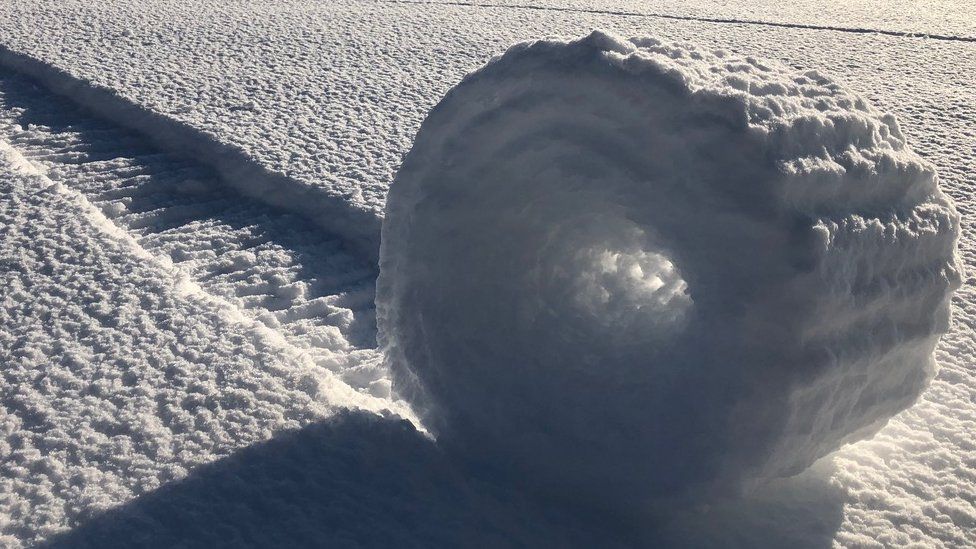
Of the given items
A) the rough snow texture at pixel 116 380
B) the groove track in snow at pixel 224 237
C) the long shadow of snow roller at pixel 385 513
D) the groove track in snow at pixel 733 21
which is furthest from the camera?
the groove track in snow at pixel 733 21

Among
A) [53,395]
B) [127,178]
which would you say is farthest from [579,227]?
[127,178]

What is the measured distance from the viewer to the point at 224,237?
97.6 inches

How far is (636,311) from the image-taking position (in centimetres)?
160

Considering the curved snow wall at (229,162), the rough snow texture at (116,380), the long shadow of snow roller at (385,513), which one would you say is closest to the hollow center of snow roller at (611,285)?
the long shadow of snow roller at (385,513)

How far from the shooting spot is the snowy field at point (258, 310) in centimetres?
144

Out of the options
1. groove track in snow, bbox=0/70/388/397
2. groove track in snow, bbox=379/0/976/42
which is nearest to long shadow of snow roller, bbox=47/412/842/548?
groove track in snow, bbox=0/70/388/397

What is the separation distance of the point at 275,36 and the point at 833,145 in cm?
345

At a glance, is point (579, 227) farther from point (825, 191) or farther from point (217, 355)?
point (217, 355)

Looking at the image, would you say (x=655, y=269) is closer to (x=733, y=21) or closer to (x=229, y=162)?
(x=229, y=162)

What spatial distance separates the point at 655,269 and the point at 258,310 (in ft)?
3.18

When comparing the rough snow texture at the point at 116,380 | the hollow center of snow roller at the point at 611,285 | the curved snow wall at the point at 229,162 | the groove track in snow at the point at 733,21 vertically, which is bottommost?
the rough snow texture at the point at 116,380

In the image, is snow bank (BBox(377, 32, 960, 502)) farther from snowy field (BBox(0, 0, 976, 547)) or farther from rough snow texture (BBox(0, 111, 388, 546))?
rough snow texture (BBox(0, 111, 388, 546))

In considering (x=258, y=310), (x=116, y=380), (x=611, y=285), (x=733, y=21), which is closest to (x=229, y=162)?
(x=258, y=310)

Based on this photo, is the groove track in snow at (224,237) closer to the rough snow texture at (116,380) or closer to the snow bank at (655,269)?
the rough snow texture at (116,380)
